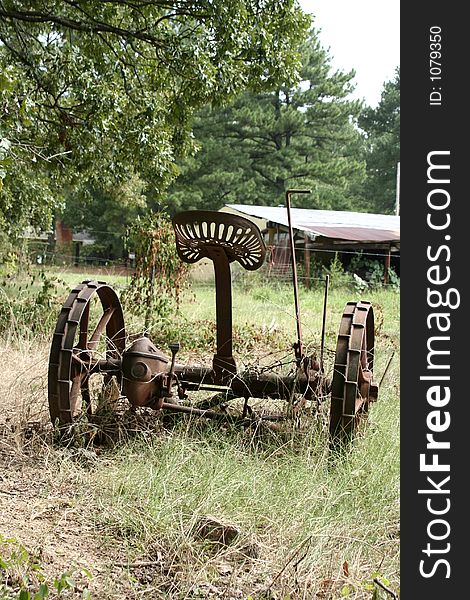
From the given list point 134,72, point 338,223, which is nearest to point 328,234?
point 338,223

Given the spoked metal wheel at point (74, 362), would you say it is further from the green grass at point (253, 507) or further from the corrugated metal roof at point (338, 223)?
the corrugated metal roof at point (338, 223)

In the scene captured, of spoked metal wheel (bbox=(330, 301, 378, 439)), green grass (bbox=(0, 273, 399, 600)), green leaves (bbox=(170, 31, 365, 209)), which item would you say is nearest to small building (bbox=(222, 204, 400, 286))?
green leaves (bbox=(170, 31, 365, 209))

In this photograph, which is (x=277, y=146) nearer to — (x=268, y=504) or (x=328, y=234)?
(x=328, y=234)

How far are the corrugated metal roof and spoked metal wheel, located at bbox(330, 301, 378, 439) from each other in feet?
42.0

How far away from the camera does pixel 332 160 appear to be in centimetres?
2681

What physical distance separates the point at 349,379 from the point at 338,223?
16353 millimetres

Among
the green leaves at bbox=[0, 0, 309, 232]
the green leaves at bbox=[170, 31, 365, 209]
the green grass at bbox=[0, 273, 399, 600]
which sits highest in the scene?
the green leaves at bbox=[170, 31, 365, 209]

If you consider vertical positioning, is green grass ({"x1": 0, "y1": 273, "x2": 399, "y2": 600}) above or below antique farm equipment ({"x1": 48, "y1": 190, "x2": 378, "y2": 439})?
below

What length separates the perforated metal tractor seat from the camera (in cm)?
392

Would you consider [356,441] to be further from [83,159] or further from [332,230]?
[332,230]

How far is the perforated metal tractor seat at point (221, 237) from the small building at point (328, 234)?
38.7 ft

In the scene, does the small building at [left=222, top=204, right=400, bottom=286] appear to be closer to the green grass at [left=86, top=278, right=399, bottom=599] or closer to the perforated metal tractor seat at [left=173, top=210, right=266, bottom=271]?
the perforated metal tractor seat at [left=173, top=210, right=266, bottom=271]

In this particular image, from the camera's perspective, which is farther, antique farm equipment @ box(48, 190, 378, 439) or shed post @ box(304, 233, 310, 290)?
shed post @ box(304, 233, 310, 290)

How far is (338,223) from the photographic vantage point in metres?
19.5
